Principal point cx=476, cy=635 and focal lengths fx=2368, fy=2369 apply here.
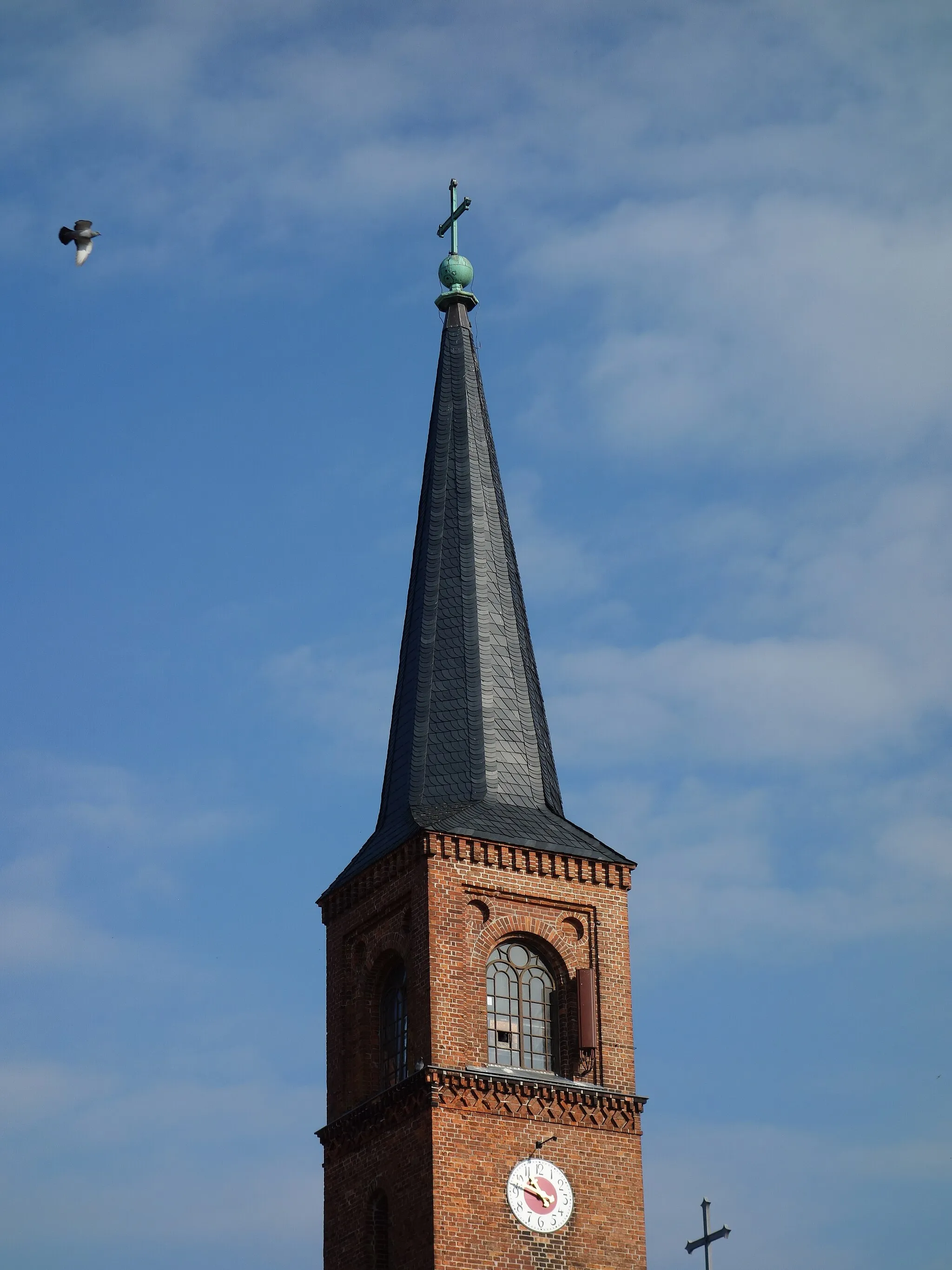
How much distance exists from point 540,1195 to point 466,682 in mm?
11747

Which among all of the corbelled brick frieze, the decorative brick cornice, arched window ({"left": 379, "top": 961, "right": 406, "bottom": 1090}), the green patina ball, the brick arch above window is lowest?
the decorative brick cornice

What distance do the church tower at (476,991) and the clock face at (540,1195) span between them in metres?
0.04

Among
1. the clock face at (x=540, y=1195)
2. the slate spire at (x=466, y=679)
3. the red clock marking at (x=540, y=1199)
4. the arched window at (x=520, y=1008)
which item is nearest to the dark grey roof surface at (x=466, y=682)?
the slate spire at (x=466, y=679)

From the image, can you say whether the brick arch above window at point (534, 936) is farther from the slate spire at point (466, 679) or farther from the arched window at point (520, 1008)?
the slate spire at point (466, 679)

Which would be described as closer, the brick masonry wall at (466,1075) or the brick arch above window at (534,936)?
the brick masonry wall at (466,1075)

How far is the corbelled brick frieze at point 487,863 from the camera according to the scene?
4856 centimetres

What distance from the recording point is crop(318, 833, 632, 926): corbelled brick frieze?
4856cm

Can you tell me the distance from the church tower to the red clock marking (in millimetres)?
45

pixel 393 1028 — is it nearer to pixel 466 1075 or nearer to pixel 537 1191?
pixel 466 1075

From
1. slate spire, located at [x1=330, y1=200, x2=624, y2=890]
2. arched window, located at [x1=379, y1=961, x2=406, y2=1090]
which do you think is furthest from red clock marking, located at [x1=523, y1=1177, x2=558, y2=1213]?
slate spire, located at [x1=330, y1=200, x2=624, y2=890]

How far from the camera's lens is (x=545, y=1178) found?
4631cm

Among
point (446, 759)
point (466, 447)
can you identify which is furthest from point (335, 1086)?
point (466, 447)

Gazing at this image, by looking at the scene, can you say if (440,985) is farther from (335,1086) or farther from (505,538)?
(505,538)

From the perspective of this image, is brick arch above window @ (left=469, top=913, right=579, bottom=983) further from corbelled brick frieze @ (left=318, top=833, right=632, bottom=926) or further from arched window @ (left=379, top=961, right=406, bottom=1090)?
arched window @ (left=379, top=961, right=406, bottom=1090)
